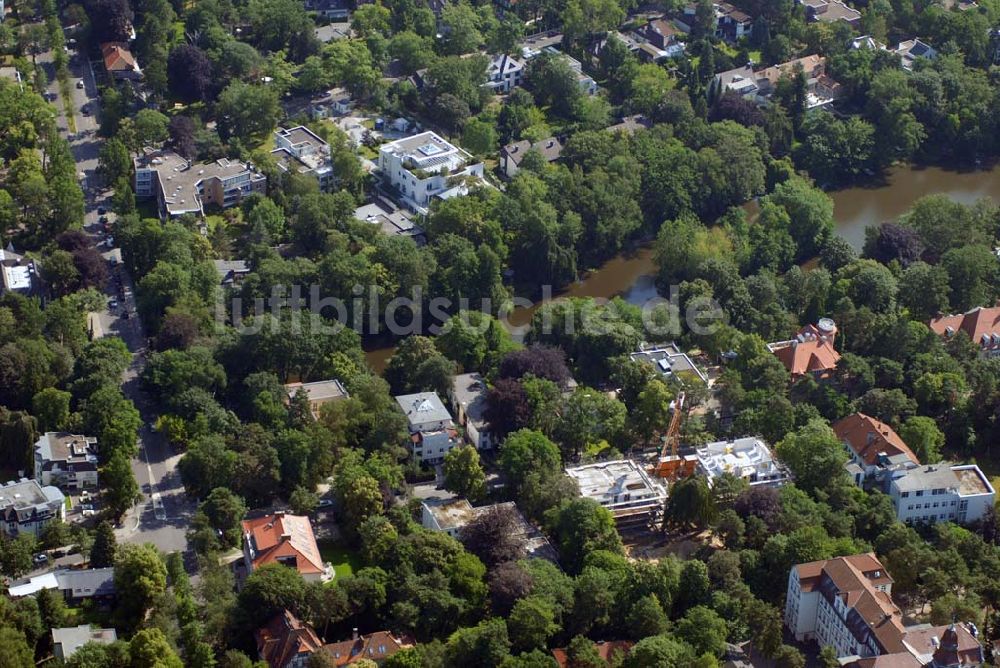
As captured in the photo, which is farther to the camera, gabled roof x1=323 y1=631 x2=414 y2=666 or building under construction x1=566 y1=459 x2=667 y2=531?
building under construction x1=566 y1=459 x2=667 y2=531

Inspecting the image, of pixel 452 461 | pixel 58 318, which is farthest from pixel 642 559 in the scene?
pixel 58 318

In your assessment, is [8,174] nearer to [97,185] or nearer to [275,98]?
[97,185]

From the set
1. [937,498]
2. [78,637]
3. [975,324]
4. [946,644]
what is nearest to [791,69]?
[975,324]

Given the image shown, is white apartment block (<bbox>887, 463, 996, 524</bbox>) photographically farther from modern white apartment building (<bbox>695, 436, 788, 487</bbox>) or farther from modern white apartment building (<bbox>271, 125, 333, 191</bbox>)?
modern white apartment building (<bbox>271, 125, 333, 191</bbox>)

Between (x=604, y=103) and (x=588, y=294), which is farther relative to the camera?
(x=604, y=103)

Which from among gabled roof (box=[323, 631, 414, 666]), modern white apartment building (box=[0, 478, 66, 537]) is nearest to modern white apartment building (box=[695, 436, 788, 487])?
gabled roof (box=[323, 631, 414, 666])
